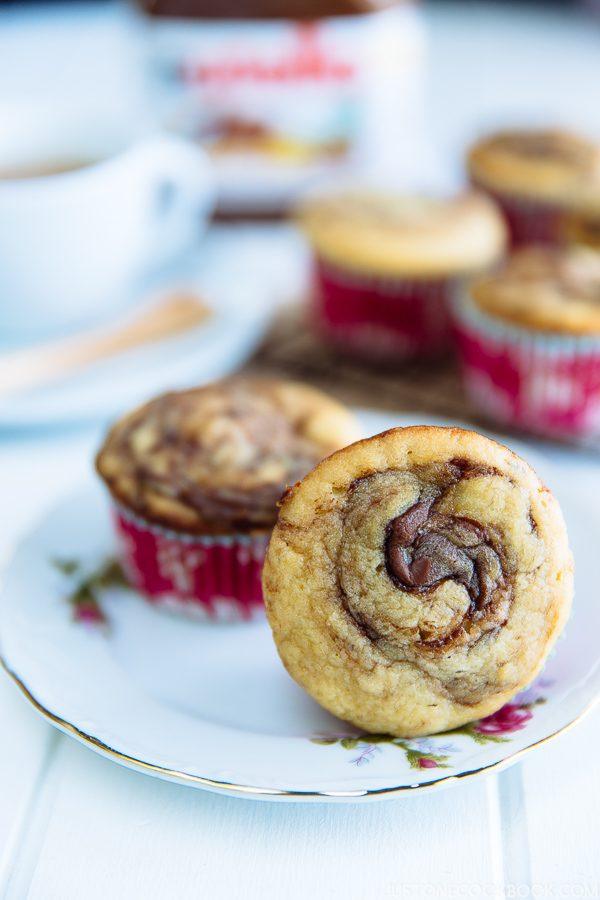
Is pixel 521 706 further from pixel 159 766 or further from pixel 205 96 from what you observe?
pixel 205 96

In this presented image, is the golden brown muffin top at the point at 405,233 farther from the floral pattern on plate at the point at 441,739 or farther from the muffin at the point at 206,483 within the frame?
the floral pattern on plate at the point at 441,739

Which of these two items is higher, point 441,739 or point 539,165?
point 539,165

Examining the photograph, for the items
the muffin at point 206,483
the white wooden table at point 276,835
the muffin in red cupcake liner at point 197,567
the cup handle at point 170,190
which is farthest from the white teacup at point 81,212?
the white wooden table at point 276,835

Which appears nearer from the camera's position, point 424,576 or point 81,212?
point 424,576

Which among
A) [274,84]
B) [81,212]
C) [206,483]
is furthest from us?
[274,84]

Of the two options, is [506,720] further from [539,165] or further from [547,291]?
[539,165]

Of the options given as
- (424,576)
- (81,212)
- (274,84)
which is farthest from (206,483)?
(274,84)

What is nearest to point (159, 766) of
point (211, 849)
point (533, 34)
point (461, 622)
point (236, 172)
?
point (211, 849)
